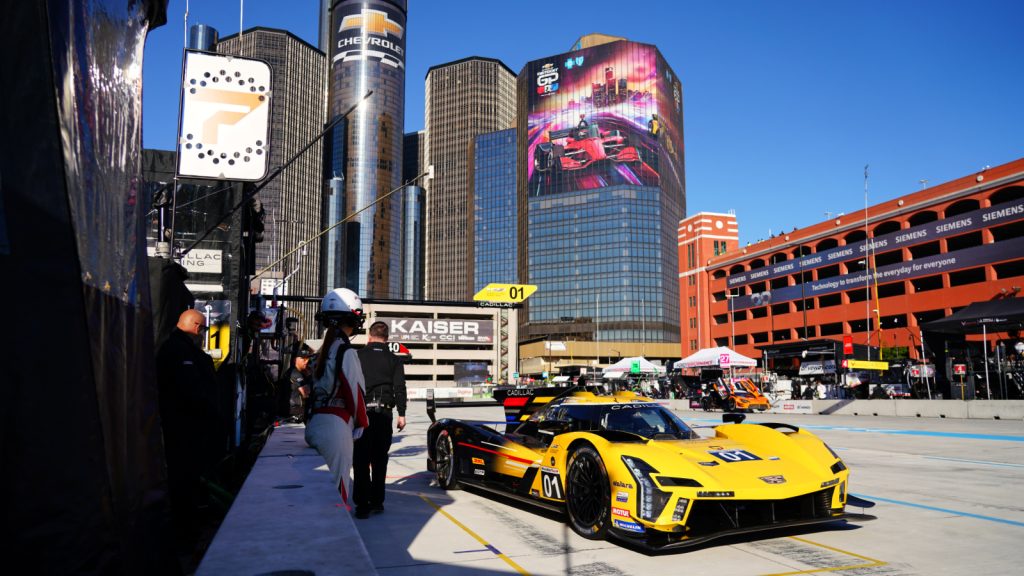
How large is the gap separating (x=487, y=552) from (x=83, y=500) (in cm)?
395

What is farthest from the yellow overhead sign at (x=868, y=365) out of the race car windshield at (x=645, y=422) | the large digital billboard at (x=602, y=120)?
the large digital billboard at (x=602, y=120)

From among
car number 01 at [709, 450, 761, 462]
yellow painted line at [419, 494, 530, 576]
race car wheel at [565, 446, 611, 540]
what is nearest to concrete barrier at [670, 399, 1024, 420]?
car number 01 at [709, 450, 761, 462]

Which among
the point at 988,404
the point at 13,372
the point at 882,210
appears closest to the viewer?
the point at 13,372

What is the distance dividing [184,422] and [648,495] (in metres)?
3.49

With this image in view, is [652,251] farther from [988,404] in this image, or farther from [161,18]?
[161,18]

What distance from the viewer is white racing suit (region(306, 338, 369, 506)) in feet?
19.1

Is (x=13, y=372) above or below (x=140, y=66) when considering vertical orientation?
below

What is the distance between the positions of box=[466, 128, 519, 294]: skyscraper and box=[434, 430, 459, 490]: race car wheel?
515ft

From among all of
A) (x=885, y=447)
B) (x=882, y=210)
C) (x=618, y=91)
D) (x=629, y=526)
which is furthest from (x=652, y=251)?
(x=629, y=526)

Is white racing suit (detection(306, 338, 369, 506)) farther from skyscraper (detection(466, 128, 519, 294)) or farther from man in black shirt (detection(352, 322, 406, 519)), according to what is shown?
skyscraper (detection(466, 128, 519, 294))

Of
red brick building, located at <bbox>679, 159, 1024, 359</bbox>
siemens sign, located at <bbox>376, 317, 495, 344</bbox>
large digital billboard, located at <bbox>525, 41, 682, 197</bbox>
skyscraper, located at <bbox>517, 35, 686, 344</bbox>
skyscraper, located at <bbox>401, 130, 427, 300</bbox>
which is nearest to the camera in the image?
red brick building, located at <bbox>679, 159, 1024, 359</bbox>

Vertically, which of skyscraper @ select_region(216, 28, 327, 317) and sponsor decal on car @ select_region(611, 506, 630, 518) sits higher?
skyscraper @ select_region(216, 28, 327, 317)

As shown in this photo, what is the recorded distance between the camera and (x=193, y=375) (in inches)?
203

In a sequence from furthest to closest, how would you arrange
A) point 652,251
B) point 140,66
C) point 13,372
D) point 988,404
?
1. point 652,251
2. point 988,404
3. point 140,66
4. point 13,372
